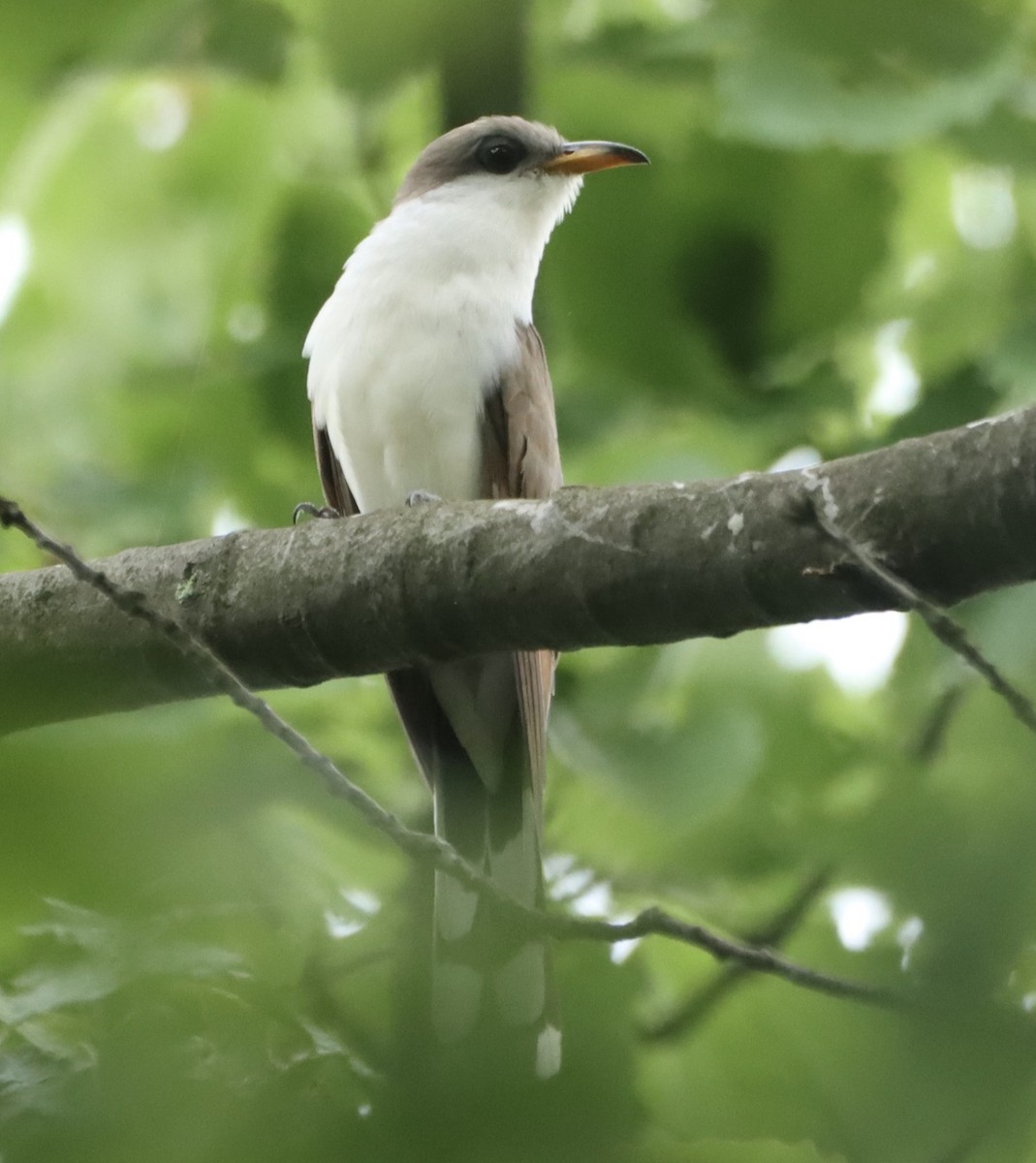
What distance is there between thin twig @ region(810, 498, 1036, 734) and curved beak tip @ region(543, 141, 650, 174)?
1.74 meters

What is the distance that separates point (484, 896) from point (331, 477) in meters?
2.83

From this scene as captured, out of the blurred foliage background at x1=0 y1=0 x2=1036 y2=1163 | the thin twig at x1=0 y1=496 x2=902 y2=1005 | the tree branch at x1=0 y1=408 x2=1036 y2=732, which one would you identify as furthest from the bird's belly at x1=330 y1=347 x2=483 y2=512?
the thin twig at x1=0 y1=496 x2=902 y2=1005

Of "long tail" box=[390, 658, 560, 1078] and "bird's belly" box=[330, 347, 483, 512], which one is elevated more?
"bird's belly" box=[330, 347, 483, 512]

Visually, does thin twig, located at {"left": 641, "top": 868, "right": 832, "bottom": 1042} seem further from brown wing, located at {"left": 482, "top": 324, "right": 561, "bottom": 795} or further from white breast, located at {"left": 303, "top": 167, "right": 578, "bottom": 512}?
white breast, located at {"left": 303, "top": 167, "right": 578, "bottom": 512}

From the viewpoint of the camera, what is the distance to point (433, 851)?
6.56ft

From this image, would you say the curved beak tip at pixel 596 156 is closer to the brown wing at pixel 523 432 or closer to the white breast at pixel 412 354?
the white breast at pixel 412 354

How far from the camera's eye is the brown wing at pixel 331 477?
405 cm

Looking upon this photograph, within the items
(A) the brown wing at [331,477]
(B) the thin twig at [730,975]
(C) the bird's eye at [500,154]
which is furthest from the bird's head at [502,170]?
(B) the thin twig at [730,975]

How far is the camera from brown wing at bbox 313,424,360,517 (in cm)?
405

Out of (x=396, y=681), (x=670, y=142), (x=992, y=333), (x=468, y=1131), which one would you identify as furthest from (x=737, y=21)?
(x=396, y=681)

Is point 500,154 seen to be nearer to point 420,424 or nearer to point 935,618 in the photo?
point 420,424

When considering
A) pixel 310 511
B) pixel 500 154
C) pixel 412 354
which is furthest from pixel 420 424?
pixel 500 154

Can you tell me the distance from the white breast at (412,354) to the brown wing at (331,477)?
0.08 ft

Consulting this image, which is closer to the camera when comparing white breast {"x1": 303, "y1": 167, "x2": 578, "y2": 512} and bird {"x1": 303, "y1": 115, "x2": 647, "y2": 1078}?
bird {"x1": 303, "y1": 115, "x2": 647, "y2": 1078}
